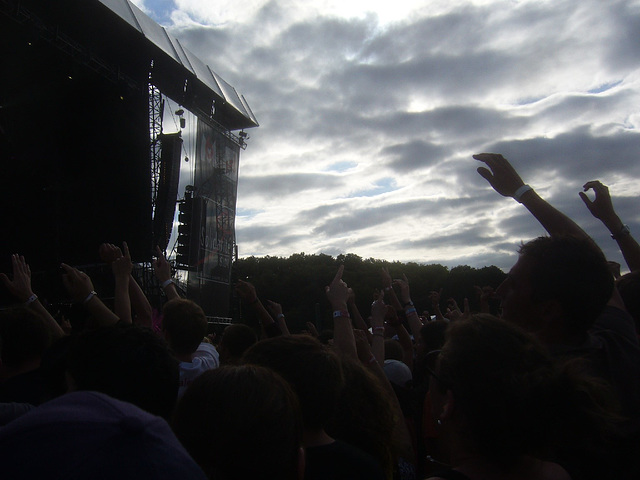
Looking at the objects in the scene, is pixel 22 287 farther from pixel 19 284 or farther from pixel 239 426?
pixel 239 426

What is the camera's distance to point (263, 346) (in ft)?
6.05

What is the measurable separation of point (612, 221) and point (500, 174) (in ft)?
2.23

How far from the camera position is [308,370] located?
5.66 ft

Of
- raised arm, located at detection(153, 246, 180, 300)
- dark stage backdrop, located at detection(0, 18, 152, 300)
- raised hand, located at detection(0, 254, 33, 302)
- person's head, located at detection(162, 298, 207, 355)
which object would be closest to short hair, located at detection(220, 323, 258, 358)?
person's head, located at detection(162, 298, 207, 355)

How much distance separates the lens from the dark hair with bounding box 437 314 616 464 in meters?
1.27

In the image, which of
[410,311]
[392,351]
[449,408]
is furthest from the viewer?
[410,311]

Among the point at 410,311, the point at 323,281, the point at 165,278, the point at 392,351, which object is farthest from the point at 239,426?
the point at 323,281

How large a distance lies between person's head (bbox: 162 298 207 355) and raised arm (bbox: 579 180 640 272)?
7.35ft

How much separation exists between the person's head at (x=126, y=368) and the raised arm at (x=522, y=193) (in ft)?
5.29

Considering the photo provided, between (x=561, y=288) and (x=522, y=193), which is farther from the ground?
(x=522, y=193)

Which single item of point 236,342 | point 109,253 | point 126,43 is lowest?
point 236,342

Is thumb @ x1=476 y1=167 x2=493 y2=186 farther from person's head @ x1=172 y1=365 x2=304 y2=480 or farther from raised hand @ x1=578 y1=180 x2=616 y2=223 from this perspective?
person's head @ x1=172 y1=365 x2=304 y2=480

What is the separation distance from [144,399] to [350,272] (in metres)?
43.7

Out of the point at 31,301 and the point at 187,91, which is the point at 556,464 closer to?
the point at 31,301
